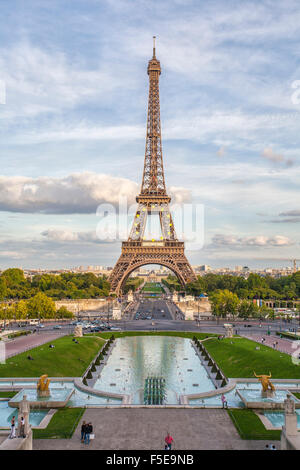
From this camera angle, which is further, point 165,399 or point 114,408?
point 165,399

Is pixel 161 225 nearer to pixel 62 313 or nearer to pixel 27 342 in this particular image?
pixel 62 313

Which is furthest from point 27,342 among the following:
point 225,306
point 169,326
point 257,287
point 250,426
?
point 257,287

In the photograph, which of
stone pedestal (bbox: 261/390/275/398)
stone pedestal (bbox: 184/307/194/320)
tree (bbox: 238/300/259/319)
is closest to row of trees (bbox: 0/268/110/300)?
stone pedestal (bbox: 184/307/194/320)

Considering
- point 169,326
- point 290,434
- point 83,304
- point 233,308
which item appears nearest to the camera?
point 290,434

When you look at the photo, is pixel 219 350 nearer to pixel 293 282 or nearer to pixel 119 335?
pixel 119 335

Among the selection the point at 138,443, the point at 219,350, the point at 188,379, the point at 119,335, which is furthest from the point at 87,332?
the point at 138,443
